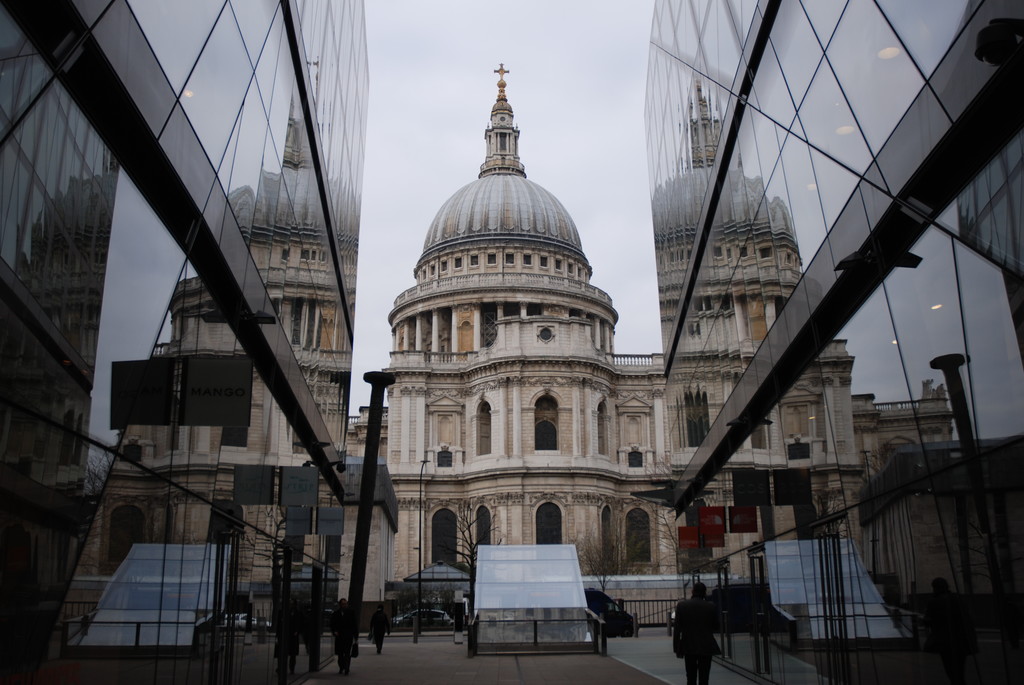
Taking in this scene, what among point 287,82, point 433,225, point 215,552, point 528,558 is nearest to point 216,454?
point 215,552

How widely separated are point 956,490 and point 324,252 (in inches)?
602

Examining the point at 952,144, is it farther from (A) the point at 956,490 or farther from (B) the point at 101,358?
(B) the point at 101,358

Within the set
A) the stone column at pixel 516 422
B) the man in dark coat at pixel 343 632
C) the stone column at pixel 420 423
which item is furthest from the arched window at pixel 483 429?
the man in dark coat at pixel 343 632

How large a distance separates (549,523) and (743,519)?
64.6 meters

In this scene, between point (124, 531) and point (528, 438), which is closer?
point (124, 531)

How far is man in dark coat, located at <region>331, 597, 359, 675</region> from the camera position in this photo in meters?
21.0

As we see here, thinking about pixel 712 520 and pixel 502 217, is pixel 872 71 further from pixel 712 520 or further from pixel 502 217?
pixel 502 217

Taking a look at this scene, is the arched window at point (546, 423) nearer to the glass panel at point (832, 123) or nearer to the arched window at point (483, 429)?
the arched window at point (483, 429)

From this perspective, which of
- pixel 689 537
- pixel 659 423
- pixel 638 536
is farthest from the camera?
pixel 659 423

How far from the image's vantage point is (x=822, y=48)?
11.5m

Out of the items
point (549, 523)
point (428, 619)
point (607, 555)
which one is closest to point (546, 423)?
point (549, 523)

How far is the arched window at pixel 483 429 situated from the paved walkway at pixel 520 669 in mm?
57289

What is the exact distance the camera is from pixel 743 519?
19.4m

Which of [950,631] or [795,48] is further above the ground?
[795,48]
